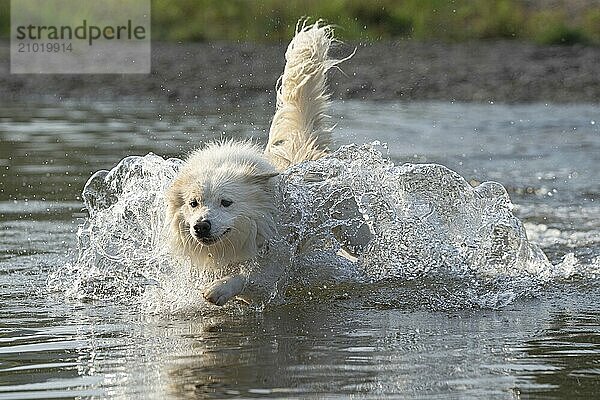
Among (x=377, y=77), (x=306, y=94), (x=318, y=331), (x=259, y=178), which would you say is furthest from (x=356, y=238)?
(x=377, y=77)

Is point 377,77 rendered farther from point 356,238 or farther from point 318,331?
point 318,331

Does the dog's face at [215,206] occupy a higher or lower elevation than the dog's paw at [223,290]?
higher

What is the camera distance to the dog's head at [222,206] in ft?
21.0

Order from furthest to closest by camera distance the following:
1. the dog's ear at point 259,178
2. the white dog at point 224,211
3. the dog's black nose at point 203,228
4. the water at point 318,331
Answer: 1. the dog's ear at point 259,178
2. the white dog at point 224,211
3. the dog's black nose at point 203,228
4. the water at point 318,331

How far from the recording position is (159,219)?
6.98 metres

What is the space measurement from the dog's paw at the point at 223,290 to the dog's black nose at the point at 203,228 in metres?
0.33

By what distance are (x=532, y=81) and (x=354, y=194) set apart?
1186 cm

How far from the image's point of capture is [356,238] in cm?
727

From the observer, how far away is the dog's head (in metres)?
6.41

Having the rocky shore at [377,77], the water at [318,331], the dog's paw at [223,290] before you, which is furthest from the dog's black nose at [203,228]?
the rocky shore at [377,77]

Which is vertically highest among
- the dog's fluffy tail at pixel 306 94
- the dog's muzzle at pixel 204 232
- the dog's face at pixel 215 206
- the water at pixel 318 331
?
the dog's fluffy tail at pixel 306 94

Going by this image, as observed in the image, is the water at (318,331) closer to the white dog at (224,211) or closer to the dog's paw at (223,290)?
the dog's paw at (223,290)

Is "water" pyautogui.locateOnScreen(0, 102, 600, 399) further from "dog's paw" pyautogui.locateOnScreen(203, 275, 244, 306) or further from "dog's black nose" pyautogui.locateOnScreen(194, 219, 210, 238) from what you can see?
"dog's black nose" pyautogui.locateOnScreen(194, 219, 210, 238)

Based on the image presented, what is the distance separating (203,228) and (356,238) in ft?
4.33
